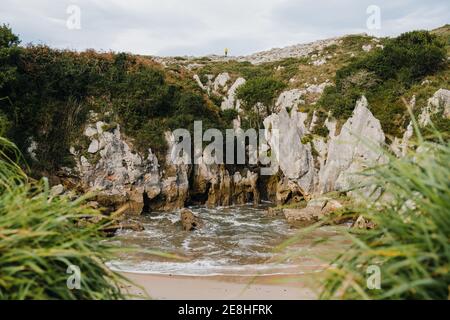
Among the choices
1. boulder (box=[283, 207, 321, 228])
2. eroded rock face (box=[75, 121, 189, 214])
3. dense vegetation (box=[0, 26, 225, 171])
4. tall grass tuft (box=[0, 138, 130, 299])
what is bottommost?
boulder (box=[283, 207, 321, 228])

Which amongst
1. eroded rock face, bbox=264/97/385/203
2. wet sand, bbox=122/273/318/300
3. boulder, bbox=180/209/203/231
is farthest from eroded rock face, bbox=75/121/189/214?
wet sand, bbox=122/273/318/300

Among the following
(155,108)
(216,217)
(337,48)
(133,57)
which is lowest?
(216,217)

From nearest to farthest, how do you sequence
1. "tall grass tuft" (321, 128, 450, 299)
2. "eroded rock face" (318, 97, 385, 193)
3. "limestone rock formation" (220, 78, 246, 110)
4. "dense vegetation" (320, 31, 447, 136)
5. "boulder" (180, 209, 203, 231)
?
"tall grass tuft" (321, 128, 450, 299) → "boulder" (180, 209, 203, 231) → "eroded rock face" (318, 97, 385, 193) → "dense vegetation" (320, 31, 447, 136) → "limestone rock formation" (220, 78, 246, 110)

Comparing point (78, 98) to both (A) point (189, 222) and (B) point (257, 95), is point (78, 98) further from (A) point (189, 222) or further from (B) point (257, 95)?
(B) point (257, 95)

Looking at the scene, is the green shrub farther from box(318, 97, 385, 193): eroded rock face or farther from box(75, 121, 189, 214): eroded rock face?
box(75, 121, 189, 214): eroded rock face

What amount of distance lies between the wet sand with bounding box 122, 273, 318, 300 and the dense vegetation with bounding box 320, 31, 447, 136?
51.5 ft

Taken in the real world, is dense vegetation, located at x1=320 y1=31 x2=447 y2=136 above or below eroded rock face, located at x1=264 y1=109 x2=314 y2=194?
above

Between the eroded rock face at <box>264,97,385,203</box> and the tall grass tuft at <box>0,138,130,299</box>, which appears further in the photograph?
the eroded rock face at <box>264,97,385,203</box>

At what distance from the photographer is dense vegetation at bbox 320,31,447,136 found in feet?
79.5
